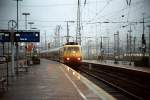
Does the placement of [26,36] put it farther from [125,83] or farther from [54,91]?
[54,91]

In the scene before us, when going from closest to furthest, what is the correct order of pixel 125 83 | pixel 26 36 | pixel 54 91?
pixel 54 91 < pixel 125 83 < pixel 26 36

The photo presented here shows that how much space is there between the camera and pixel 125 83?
94.5ft

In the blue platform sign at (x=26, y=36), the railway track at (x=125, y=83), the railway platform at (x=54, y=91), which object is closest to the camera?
the railway platform at (x=54, y=91)

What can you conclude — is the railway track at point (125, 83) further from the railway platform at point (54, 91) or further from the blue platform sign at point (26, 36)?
the blue platform sign at point (26, 36)

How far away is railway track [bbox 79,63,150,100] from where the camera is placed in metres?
19.3

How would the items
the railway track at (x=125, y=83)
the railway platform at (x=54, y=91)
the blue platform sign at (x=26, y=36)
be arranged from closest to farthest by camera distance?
the railway platform at (x=54, y=91)
the railway track at (x=125, y=83)
the blue platform sign at (x=26, y=36)

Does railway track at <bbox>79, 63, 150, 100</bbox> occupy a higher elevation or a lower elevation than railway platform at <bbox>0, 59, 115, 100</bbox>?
lower

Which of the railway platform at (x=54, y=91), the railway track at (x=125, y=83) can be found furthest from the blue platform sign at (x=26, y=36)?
the railway platform at (x=54, y=91)

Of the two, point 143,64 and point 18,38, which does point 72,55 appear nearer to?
point 143,64

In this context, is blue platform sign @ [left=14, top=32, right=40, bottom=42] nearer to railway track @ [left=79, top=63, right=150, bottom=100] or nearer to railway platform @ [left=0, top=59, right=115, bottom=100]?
railway track @ [left=79, top=63, right=150, bottom=100]

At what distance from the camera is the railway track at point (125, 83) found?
19344 mm

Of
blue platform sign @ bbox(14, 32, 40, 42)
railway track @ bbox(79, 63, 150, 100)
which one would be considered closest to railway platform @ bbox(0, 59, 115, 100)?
railway track @ bbox(79, 63, 150, 100)

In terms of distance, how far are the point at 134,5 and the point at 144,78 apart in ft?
22.3

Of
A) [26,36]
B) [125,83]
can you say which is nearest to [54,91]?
[125,83]
